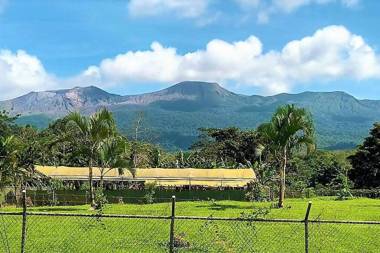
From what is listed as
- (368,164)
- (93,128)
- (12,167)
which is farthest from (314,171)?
(93,128)

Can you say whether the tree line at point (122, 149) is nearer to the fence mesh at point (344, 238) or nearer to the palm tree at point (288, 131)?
the palm tree at point (288, 131)

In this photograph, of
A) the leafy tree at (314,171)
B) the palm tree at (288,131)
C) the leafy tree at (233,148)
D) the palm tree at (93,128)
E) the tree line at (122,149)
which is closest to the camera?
the palm tree at (93,128)

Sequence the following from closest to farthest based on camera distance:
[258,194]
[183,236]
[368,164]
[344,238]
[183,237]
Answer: [183,237] → [183,236] → [344,238] → [258,194] → [368,164]

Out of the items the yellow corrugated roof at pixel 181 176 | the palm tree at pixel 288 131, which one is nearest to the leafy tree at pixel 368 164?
the yellow corrugated roof at pixel 181 176

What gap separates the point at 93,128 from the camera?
2553 cm

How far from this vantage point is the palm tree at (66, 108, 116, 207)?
25.3m

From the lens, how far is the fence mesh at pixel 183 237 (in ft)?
42.0

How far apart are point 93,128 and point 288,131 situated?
31.4 ft

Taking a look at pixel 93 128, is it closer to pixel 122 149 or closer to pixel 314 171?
pixel 122 149

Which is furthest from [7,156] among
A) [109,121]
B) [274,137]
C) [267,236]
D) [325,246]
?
[325,246]

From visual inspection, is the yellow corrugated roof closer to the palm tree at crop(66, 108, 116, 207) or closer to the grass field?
the palm tree at crop(66, 108, 116, 207)

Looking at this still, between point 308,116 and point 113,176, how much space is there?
23671 millimetres

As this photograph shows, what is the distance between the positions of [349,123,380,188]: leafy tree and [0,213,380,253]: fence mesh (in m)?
35.1

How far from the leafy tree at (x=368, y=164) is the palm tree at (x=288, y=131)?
26.2 m
